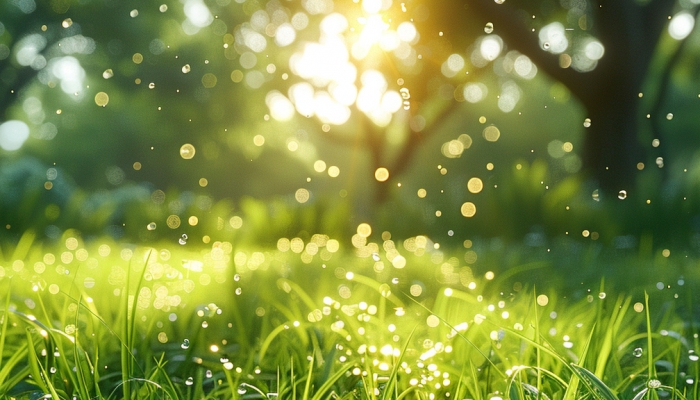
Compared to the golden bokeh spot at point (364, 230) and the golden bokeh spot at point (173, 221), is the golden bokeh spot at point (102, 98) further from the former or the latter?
the golden bokeh spot at point (364, 230)

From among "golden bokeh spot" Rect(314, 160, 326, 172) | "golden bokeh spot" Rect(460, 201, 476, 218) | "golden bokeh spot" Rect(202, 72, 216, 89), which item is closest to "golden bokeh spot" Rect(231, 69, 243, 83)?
"golden bokeh spot" Rect(202, 72, 216, 89)

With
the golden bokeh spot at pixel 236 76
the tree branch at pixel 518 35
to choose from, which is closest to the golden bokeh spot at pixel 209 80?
the golden bokeh spot at pixel 236 76

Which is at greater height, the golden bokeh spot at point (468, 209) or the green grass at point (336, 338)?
the golden bokeh spot at point (468, 209)

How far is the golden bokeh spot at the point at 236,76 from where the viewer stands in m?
7.19

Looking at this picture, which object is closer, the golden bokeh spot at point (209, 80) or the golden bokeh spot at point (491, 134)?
the golden bokeh spot at point (209, 80)

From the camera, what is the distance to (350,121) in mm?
9156

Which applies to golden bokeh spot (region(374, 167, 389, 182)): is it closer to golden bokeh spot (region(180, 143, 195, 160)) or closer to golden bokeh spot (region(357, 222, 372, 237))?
golden bokeh spot (region(180, 143, 195, 160))

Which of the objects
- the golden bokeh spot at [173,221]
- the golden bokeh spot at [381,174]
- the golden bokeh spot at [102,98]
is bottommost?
the golden bokeh spot at [173,221]

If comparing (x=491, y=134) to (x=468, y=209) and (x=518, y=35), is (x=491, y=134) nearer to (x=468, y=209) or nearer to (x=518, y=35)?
(x=518, y=35)

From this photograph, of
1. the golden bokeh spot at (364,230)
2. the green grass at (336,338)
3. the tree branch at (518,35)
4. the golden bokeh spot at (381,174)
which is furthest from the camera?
the golden bokeh spot at (381,174)

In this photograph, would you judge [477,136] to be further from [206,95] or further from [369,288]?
[369,288]

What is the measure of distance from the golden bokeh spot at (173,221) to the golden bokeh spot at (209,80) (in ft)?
10.9

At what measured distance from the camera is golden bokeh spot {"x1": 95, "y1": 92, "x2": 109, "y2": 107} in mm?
7847

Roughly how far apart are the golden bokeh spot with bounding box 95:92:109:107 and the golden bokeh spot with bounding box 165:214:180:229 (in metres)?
4.40
